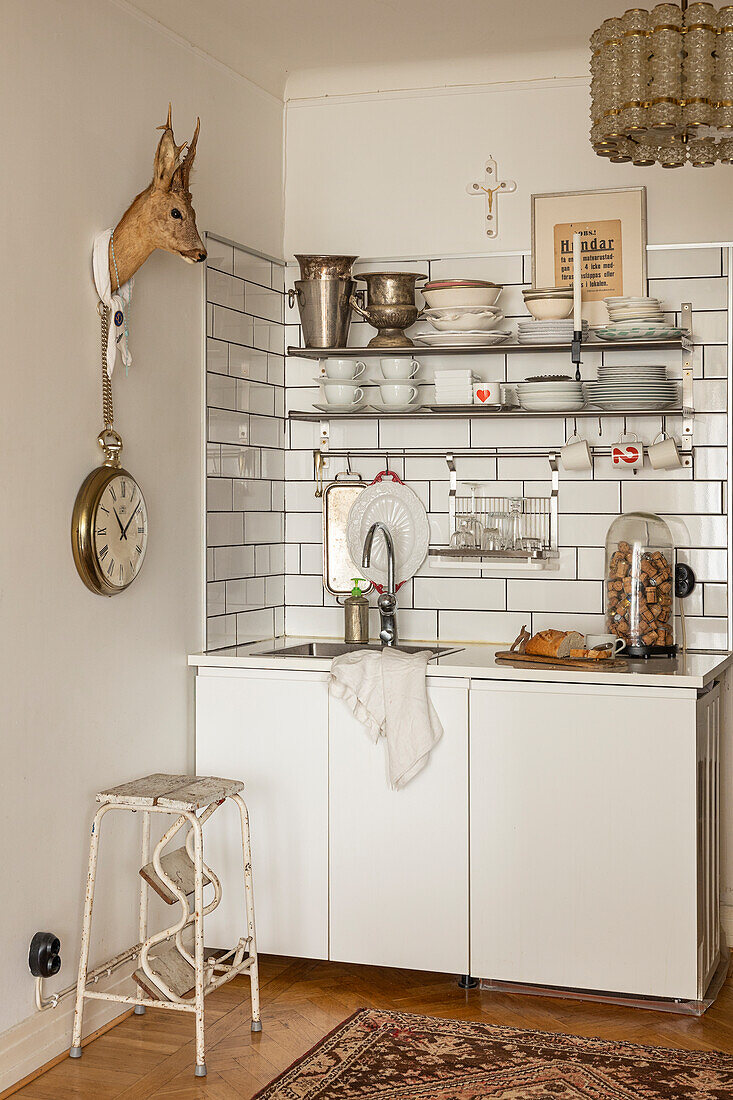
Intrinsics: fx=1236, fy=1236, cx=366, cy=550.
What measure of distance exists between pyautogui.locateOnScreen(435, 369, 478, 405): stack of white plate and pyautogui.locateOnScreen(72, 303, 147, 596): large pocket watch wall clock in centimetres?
107

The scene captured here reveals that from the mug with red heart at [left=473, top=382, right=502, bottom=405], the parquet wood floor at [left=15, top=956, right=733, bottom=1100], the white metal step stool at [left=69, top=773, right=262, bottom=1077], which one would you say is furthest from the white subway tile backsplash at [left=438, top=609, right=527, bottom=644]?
the white metal step stool at [left=69, top=773, right=262, bottom=1077]

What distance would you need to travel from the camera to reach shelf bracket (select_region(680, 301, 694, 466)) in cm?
374

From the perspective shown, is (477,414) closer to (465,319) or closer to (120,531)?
(465,319)

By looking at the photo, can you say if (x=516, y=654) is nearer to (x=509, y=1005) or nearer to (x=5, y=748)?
(x=509, y=1005)

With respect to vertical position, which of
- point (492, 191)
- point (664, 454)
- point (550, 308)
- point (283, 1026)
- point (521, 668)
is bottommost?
point (283, 1026)

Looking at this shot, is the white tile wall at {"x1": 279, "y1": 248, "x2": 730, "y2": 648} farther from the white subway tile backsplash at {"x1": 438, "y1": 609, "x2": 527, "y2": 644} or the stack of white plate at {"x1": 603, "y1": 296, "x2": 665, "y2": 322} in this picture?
the stack of white plate at {"x1": 603, "y1": 296, "x2": 665, "y2": 322}

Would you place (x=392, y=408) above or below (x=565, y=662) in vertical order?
above

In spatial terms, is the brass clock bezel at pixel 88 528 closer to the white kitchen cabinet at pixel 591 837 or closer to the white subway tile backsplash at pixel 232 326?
the white subway tile backsplash at pixel 232 326

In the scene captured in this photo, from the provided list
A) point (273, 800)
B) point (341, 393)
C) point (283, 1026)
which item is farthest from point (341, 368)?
point (283, 1026)

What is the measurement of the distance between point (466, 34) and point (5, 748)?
2483 millimetres

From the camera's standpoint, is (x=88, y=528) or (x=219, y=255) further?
(x=219, y=255)

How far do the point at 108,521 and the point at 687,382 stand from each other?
1.80 m

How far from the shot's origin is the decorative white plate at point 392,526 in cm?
414

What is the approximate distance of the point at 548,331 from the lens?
3766 millimetres
